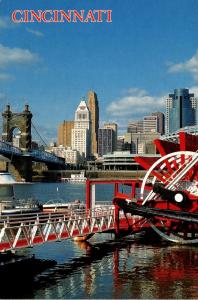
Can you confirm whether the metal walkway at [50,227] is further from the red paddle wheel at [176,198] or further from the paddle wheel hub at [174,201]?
the red paddle wheel at [176,198]

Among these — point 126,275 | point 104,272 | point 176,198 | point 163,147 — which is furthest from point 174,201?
point 126,275

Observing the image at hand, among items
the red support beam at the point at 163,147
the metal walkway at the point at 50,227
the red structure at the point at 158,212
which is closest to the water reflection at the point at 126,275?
the metal walkway at the point at 50,227

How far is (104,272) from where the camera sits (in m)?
22.1

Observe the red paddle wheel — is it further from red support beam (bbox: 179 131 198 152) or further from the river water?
the river water

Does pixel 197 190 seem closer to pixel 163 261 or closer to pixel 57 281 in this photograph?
pixel 163 261

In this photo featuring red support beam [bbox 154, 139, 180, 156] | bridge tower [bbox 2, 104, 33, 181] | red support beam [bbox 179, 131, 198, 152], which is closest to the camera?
red support beam [bbox 179, 131, 198, 152]

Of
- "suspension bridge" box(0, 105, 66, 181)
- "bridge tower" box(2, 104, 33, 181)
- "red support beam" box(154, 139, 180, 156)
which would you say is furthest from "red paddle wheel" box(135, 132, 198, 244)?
"bridge tower" box(2, 104, 33, 181)

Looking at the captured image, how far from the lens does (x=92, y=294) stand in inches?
731

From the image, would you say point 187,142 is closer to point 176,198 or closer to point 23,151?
point 176,198

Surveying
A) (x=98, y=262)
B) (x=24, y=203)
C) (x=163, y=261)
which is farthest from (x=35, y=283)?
(x=24, y=203)

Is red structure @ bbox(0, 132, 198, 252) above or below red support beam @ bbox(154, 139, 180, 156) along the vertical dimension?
below

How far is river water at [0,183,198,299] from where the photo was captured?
1870 centimetres

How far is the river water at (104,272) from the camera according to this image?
1870cm

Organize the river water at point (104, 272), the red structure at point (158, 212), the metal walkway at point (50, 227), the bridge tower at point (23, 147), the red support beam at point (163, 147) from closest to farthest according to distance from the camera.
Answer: the river water at point (104, 272) < the metal walkway at point (50, 227) < the red structure at point (158, 212) < the red support beam at point (163, 147) < the bridge tower at point (23, 147)
